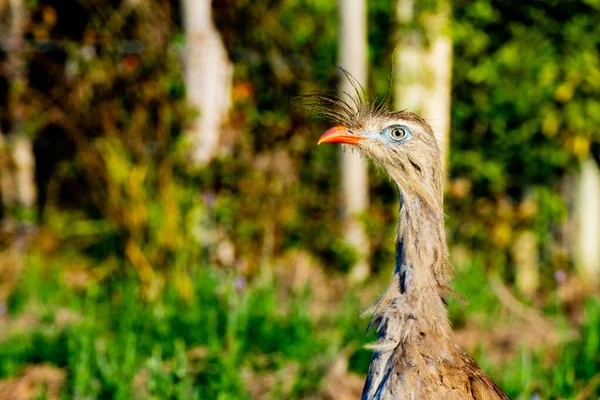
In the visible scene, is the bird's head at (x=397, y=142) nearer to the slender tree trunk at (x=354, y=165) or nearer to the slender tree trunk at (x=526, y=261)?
the slender tree trunk at (x=354, y=165)

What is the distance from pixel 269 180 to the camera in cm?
566

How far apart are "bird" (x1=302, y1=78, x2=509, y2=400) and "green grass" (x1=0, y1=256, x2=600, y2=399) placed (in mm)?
1040

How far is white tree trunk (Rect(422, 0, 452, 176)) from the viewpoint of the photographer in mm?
5574

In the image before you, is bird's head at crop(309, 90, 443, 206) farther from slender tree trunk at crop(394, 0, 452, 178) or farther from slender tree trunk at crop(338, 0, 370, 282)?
slender tree trunk at crop(394, 0, 452, 178)

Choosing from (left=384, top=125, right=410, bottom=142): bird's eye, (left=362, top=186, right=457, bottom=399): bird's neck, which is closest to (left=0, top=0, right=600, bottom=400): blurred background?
(left=362, top=186, right=457, bottom=399): bird's neck

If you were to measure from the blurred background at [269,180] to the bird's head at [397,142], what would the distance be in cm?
158

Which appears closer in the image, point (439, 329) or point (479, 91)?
point (439, 329)

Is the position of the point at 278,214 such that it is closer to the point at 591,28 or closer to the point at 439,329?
the point at 591,28

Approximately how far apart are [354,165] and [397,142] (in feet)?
10.1

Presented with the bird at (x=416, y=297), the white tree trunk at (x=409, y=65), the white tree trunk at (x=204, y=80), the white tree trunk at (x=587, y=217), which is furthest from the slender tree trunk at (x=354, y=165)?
the bird at (x=416, y=297)

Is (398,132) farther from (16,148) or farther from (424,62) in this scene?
(16,148)

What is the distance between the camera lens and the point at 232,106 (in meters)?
5.53

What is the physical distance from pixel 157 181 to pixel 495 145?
2.44 m

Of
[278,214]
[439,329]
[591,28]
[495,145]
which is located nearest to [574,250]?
[495,145]
